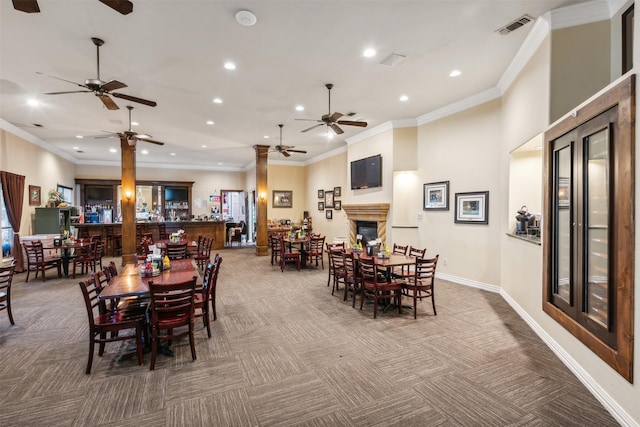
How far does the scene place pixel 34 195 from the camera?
27.8ft

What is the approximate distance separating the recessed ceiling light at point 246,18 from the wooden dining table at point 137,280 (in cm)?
297

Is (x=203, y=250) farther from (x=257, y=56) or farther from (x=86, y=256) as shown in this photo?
(x=257, y=56)

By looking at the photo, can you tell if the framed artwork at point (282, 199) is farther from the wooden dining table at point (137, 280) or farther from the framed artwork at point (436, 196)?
the wooden dining table at point (137, 280)

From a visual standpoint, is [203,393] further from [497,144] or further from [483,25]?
[497,144]

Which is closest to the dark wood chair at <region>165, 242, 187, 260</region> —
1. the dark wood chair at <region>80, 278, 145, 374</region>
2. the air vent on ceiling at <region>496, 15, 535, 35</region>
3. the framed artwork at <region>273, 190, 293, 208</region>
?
the dark wood chair at <region>80, 278, 145, 374</region>

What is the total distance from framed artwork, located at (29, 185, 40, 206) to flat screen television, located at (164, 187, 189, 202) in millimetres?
4990

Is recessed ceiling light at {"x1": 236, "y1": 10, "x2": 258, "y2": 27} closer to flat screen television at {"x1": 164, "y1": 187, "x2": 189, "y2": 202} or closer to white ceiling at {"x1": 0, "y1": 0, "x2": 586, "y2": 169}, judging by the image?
white ceiling at {"x1": 0, "y1": 0, "x2": 586, "y2": 169}

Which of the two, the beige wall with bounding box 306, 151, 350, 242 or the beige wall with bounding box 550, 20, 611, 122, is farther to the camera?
the beige wall with bounding box 306, 151, 350, 242

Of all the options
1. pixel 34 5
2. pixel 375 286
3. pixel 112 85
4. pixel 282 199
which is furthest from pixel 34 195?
pixel 375 286

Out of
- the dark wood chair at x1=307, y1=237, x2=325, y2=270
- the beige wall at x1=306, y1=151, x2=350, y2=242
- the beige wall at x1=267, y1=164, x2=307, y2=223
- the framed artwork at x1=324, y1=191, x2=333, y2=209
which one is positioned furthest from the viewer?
the beige wall at x1=267, y1=164, x2=307, y2=223

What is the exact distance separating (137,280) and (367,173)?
19.8ft

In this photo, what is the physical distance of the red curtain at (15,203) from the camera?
23.3 feet

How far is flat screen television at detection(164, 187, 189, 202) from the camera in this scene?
13.6 metres

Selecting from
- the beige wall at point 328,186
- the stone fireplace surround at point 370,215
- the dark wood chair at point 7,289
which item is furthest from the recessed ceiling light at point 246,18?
the beige wall at point 328,186
